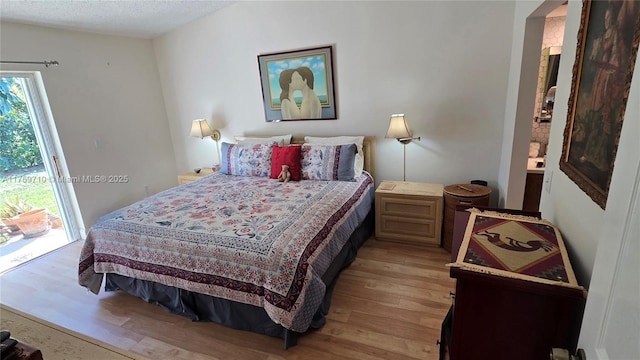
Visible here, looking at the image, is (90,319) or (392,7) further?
(392,7)

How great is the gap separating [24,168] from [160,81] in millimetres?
1933

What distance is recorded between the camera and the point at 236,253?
1872mm

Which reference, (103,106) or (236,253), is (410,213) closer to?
(236,253)

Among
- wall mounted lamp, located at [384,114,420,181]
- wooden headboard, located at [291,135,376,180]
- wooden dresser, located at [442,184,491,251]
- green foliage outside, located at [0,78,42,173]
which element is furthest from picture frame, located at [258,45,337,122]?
green foliage outside, located at [0,78,42,173]

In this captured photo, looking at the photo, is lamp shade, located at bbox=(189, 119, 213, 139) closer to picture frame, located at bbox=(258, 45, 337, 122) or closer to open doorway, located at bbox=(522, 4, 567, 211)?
picture frame, located at bbox=(258, 45, 337, 122)

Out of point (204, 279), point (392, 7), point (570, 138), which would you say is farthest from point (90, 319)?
point (392, 7)

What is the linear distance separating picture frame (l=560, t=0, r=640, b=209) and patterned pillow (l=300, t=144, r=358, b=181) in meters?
1.97

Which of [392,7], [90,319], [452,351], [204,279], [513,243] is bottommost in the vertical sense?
[90,319]

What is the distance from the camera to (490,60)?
281 centimetres

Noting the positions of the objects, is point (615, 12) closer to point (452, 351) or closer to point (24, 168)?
point (452, 351)

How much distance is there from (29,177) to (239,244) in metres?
2.87

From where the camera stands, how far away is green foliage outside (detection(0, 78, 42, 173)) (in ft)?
9.72

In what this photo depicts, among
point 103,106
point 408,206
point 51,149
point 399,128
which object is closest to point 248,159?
point 399,128

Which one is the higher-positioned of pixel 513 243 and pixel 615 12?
pixel 615 12
